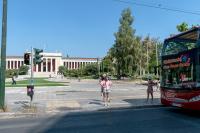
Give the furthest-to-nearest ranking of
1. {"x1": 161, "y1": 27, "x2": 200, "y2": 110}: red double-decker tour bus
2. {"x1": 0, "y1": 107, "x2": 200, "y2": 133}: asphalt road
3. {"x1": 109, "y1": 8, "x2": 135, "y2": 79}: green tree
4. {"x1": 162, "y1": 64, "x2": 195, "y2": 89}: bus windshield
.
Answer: {"x1": 109, "y1": 8, "x2": 135, "y2": 79}: green tree → {"x1": 162, "y1": 64, "x2": 195, "y2": 89}: bus windshield → {"x1": 161, "y1": 27, "x2": 200, "y2": 110}: red double-decker tour bus → {"x1": 0, "y1": 107, "x2": 200, "y2": 133}: asphalt road

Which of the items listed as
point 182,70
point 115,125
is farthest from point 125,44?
point 115,125

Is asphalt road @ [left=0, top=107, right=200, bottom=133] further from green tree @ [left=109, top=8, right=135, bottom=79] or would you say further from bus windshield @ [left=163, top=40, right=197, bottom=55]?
green tree @ [left=109, top=8, right=135, bottom=79]

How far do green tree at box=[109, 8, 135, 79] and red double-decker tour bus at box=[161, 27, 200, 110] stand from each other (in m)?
55.8

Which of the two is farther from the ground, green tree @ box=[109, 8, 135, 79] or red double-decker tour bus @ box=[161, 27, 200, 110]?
green tree @ box=[109, 8, 135, 79]

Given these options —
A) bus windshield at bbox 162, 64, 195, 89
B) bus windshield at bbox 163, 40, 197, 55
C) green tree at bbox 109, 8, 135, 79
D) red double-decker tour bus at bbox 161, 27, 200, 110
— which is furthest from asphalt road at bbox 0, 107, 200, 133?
green tree at bbox 109, 8, 135, 79

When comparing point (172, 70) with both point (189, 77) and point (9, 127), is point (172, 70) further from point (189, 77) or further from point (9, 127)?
point (9, 127)

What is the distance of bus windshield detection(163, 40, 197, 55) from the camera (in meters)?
14.6

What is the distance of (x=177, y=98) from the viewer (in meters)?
15.1

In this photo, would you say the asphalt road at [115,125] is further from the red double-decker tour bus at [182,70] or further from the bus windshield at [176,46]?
the bus windshield at [176,46]

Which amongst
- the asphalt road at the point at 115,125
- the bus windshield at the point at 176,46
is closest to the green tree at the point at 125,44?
the bus windshield at the point at 176,46

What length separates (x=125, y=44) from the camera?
237 ft

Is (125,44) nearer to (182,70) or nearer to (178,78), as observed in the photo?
(178,78)

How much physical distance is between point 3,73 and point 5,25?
223 cm

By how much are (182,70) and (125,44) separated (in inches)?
2267
